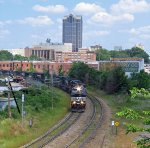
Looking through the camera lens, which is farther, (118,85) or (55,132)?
(118,85)

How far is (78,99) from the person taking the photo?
5350cm

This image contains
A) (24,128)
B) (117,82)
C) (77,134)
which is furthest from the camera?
(117,82)

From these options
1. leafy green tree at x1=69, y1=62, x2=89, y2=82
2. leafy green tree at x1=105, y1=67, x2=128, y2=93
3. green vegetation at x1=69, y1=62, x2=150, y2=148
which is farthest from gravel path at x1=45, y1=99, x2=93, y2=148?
leafy green tree at x1=69, y1=62, x2=89, y2=82

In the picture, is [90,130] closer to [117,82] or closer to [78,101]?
[78,101]

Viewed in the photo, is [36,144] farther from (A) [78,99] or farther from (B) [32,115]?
(A) [78,99]

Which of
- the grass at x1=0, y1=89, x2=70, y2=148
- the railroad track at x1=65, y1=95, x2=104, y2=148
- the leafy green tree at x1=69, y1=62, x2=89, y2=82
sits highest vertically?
the leafy green tree at x1=69, y1=62, x2=89, y2=82

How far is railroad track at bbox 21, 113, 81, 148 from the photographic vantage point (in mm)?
32094

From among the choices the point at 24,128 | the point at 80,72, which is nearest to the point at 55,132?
the point at 24,128

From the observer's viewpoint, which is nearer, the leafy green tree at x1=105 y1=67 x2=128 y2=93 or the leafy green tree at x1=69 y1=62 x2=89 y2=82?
the leafy green tree at x1=105 y1=67 x2=128 y2=93

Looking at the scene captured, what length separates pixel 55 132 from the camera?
1516 inches

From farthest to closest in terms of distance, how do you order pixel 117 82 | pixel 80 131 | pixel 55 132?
pixel 117 82, pixel 80 131, pixel 55 132

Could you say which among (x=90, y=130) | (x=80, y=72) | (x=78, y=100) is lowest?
(x=90, y=130)

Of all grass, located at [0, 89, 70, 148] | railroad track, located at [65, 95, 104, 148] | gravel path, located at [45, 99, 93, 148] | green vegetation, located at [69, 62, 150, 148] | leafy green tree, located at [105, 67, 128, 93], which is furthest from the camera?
leafy green tree, located at [105, 67, 128, 93]

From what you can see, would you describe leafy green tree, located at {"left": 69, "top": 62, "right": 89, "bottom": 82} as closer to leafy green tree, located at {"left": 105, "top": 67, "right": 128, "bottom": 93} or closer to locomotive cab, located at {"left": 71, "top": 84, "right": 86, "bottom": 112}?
leafy green tree, located at {"left": 105, "top": 67, "right": 128, "bottom": 93}
